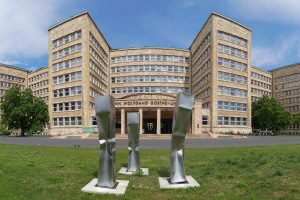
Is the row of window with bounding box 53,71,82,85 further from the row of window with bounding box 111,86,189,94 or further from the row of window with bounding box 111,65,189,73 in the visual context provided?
the row of window with bounding box 111,86,189,94

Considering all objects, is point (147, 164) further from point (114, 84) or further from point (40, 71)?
point (40, 71)

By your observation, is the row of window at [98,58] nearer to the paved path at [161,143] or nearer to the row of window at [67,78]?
the row of window at [67,78]

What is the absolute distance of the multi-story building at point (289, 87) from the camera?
95750mm

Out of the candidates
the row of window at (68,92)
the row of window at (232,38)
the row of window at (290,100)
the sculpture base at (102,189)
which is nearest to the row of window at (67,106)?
the row of window at (68,92)

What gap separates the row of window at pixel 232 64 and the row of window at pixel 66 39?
32452mm

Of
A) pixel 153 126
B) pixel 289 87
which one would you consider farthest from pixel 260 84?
pixel 153 126

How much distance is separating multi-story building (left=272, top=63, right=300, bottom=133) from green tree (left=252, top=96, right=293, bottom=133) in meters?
27.7

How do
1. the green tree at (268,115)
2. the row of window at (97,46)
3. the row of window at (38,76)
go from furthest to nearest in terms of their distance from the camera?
the row of window at (38,76)
the green tree at (268,115)
the row of window at (97,46)

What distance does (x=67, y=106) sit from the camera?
2424 inches

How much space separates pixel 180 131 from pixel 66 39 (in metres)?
60.9

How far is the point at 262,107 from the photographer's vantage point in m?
67.8

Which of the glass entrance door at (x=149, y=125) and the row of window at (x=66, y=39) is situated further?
the glass entrance door at (x=149, y=125)

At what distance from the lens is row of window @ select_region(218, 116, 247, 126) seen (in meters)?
58.3

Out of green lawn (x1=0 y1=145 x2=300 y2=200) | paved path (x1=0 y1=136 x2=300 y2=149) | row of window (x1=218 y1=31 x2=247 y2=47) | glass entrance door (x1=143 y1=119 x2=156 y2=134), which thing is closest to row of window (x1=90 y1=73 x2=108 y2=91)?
glass entrance door (x1=143 y1=119 x2=156 y2=134)
